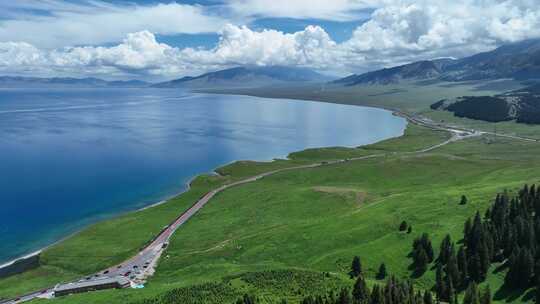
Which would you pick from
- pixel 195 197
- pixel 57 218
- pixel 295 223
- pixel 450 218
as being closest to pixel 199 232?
pixel 295 223

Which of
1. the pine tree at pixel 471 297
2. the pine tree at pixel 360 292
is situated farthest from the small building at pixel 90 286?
the pine tree at pixel 471 297

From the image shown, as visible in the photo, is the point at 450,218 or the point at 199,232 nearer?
the point at 450,218

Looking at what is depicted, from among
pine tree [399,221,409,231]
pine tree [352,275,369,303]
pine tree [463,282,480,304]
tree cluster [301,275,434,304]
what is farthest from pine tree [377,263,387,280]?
pine tree [463,282,480,304]

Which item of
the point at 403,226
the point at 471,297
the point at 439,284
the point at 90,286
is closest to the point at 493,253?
the point at 439,284

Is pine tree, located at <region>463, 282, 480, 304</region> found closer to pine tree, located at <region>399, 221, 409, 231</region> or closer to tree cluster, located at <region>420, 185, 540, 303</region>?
tree cluster, located at <region>420, 185, 540, 303</region>

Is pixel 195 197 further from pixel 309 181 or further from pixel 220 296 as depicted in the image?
pixel 220 296
